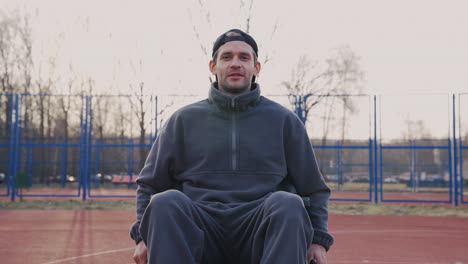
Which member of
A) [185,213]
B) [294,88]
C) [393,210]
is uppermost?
[294,88]

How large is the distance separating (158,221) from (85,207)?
29.1 ft

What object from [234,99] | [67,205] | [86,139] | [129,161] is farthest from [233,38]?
A: [129,161]

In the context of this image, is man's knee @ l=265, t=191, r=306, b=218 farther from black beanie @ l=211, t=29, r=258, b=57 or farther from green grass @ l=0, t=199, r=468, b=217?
green grass @ l=0, t=199, r=468, b=217

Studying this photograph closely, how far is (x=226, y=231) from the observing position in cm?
176

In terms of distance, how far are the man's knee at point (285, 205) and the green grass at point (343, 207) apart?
813cm

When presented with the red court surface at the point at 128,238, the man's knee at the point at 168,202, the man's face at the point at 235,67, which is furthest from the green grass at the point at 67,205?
the man's knee at the point at 168,202

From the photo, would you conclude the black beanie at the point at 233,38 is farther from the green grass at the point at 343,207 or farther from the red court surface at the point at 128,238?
the green grass at the point at 343,207

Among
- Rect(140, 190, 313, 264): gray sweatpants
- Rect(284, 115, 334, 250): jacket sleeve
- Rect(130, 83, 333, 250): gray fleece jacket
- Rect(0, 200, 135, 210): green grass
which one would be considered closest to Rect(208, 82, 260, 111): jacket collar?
Rect(130, 83, 333, 250): gray fleece jacket

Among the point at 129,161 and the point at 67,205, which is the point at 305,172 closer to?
the point at 67,205

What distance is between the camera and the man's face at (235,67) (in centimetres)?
204

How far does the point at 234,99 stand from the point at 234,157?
0.26 m

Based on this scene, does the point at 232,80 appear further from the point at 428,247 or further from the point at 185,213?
the point at 428,247

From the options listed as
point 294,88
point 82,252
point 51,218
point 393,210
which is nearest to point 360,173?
point 294,88

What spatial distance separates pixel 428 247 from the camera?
535 centimetres
